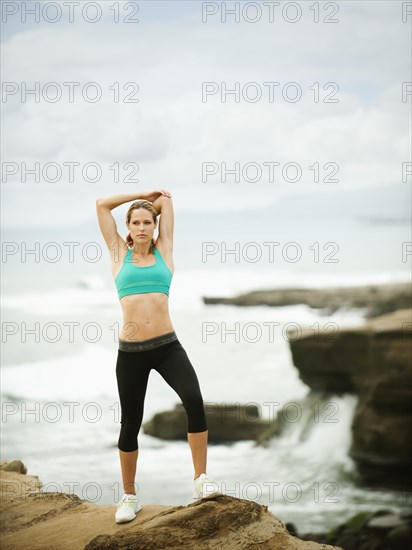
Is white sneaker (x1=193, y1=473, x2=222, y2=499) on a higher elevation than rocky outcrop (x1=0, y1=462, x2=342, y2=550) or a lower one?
higher

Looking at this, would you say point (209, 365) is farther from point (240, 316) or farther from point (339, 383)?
point (339, 383)

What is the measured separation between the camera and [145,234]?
10.7 feet

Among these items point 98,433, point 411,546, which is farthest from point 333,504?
point 98,433

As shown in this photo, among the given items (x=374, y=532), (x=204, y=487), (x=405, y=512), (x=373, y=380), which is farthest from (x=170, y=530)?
(x=405, y=512)

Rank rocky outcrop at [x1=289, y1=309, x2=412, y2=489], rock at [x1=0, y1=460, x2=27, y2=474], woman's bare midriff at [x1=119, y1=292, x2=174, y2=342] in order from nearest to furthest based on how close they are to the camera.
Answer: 1. woman's bare midriff at [x1=119, y1=292, x2=174, y2=342]
2. rock at [x1=0, y1=460, x2=27, y2=474]
3. rocky outcrop at [x1=289, y1=309, x2=412, y2=489]

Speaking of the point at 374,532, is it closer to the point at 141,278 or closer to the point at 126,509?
the point at 126,509

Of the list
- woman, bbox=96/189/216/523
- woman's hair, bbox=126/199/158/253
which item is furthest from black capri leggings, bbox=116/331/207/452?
woman's hair, bbox=126/199/158/253

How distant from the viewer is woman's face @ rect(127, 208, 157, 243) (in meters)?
3.27

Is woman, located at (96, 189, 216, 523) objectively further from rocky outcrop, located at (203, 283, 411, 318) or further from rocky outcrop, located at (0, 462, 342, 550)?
rocky outcrop, located at (203, 283, 411, 318)

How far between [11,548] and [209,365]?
811 centimetres

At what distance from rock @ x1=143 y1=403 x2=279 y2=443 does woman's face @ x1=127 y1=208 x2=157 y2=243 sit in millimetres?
7066

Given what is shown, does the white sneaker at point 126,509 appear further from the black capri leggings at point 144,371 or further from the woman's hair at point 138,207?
the woman's hair at point 138,207

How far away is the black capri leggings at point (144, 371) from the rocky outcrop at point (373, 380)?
5.60m

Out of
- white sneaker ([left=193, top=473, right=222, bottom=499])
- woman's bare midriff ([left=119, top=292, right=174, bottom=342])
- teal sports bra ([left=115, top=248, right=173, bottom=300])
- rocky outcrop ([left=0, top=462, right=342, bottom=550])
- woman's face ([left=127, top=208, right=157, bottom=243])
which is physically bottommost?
rocky outcrop ([left=0, top=462, right=342, bottom=550])
